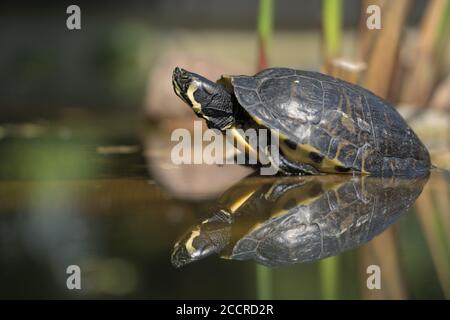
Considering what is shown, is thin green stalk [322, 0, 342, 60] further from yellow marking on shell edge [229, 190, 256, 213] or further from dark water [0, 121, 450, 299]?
yellow marking on shell edge [229, 190, 256, 213]

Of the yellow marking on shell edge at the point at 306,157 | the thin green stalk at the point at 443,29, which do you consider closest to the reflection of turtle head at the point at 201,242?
the yellow marking on shell edge at the point at 306,157

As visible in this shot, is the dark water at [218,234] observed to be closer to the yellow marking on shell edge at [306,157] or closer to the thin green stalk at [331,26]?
the yellow marking on shell edge at [306,157]

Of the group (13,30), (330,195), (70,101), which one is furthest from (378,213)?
(13,30)

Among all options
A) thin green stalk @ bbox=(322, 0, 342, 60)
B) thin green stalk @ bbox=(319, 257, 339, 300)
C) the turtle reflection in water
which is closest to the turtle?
the turtle reflection in water

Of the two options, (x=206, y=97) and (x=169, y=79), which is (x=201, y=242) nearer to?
(x=206, y=97)
